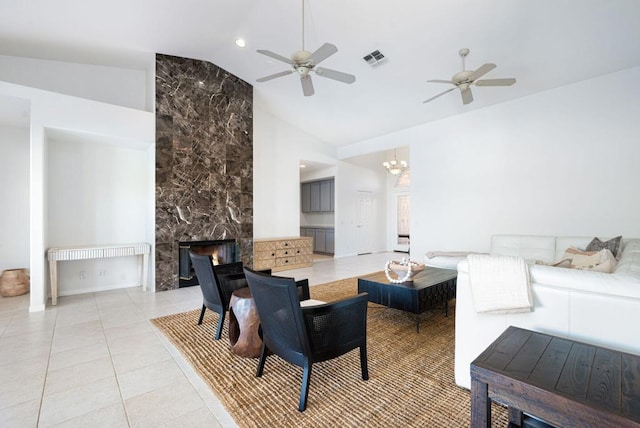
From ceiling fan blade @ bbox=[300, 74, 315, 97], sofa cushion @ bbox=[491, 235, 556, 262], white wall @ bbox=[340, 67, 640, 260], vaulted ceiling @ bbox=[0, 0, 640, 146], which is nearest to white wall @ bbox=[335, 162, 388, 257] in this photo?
white wall @ bbox=[340, 67, 640, 260]

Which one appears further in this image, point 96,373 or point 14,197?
point 14,197

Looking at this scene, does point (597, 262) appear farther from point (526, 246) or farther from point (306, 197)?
point (306, 197)

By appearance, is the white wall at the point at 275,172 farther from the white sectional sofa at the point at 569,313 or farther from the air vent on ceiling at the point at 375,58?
the white sectional sofa at the point at 569,313

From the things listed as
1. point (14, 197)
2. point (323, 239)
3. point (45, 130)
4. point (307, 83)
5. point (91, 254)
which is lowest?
point (323, 239)

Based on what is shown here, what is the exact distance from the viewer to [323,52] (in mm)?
3020

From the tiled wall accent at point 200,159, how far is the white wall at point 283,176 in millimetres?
779

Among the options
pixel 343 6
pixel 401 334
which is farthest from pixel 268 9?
pixel 401 334

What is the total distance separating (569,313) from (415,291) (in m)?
1.39

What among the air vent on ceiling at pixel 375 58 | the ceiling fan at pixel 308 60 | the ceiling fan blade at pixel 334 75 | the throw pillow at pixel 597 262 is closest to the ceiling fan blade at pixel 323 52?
the ceiling fan at pixel 308 60

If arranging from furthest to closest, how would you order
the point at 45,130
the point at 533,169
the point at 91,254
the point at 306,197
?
the point at 306,197 < the point at 533,169 < the point at 91,254 < the point at 45,130

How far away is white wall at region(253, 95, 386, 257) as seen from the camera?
21.9 feet

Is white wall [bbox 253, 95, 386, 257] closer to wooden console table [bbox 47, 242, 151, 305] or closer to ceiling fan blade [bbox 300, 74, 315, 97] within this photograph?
wooden console table [bbox 47, 242, 151, 305]

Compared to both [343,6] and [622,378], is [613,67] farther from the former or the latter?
[622,378]

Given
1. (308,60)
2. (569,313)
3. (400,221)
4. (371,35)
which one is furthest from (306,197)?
(569,313)
